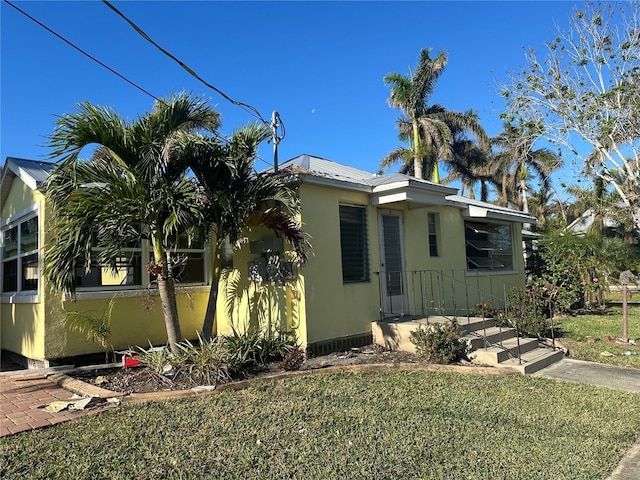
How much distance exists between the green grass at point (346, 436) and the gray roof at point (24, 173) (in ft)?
15.3

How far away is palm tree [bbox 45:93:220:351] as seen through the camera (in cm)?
604

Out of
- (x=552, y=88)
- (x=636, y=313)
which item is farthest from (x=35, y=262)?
(x=636, y=313)

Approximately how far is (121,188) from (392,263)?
18.4 feet

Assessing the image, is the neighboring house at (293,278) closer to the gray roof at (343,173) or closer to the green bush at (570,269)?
the gray roof at (343,173)

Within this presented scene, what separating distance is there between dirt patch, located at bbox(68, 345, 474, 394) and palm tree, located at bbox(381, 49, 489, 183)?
2088cm

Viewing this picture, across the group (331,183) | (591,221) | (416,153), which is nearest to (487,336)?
(331,183)

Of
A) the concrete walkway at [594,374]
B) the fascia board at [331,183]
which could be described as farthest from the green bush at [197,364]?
the concrete walkway at [594,374]

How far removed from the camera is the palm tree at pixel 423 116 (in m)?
27.8

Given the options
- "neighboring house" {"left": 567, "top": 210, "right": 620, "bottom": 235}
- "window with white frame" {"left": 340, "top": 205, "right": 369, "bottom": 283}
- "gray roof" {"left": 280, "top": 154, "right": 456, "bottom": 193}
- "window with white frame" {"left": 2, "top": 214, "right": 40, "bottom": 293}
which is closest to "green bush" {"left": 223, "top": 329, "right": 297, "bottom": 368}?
"window with white frame" {"left": 340, "top": 205, "right": 369, "bottom": 283}

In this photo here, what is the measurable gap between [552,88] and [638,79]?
1793 mm

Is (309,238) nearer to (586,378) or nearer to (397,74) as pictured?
(586,378)

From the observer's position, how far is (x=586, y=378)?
6762mm

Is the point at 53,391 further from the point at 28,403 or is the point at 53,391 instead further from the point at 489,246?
the point at 489,246

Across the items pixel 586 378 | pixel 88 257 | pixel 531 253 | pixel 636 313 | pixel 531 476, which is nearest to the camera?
pixel 531 476
